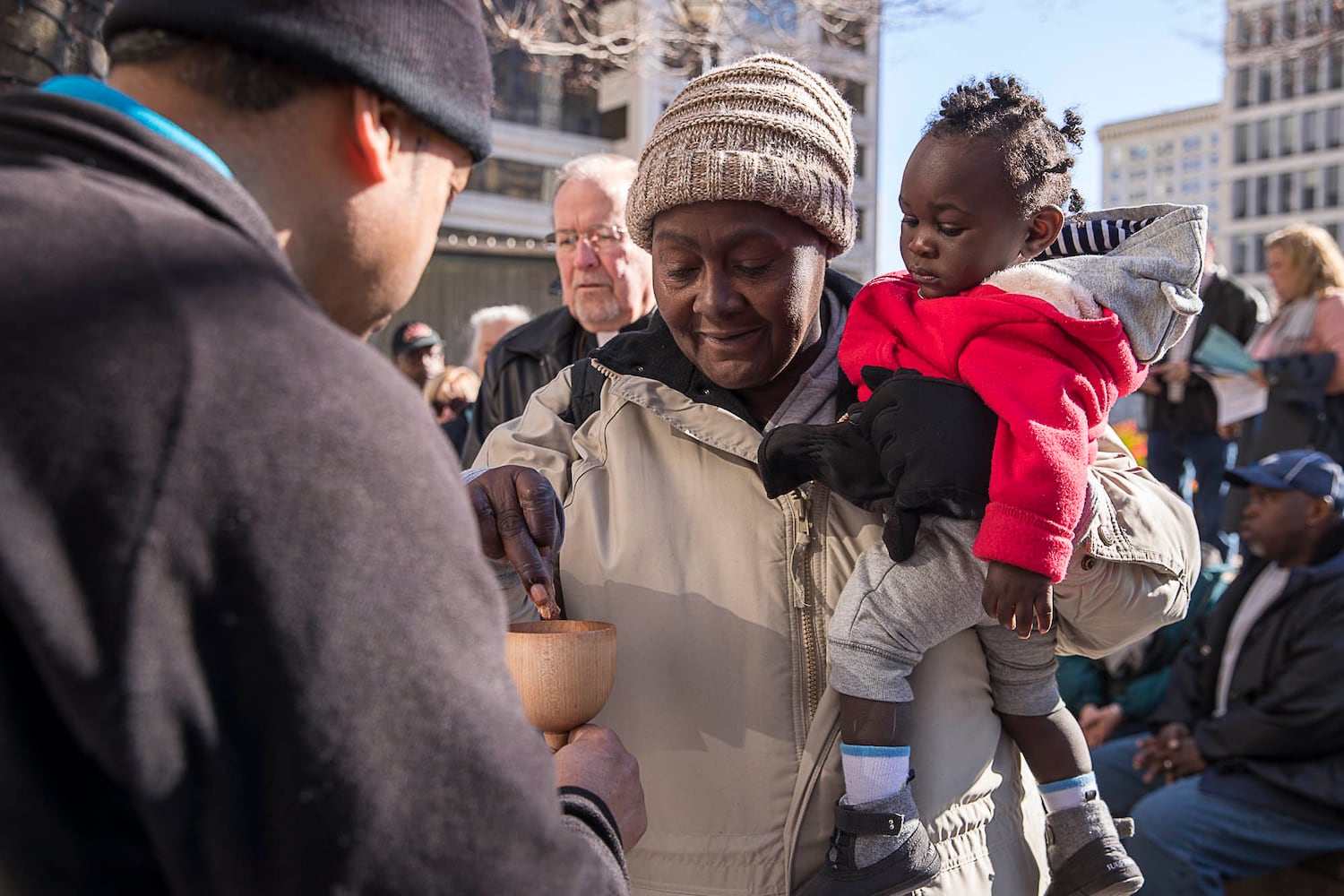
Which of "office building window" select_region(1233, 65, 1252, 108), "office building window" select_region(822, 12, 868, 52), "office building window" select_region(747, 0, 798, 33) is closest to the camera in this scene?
"office building window" select_region(747, 0, 798, 33)

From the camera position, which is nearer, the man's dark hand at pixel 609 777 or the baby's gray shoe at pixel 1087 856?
the man's dark hand at pixel 609 777

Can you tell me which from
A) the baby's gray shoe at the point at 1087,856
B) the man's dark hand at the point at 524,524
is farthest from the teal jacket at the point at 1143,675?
the man's dark hand at the point at 524,524

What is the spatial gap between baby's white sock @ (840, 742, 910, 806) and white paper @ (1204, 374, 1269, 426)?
5.81m

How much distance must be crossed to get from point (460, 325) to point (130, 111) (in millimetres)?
6704

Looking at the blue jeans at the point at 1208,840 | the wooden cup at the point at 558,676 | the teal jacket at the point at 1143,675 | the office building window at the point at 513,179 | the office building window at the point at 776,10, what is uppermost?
the office building window at the point at 513,179

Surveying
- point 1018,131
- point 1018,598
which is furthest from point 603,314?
point 1018,598

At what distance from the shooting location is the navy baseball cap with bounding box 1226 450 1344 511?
4516 millimetres

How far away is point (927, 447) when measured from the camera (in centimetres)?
182

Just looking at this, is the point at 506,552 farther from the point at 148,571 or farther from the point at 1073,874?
the point at 1073,874

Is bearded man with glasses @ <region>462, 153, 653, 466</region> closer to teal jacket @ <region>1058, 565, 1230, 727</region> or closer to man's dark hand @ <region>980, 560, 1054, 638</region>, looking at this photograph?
man's dark hand @ <region>980, 560, 1054, 638</region>

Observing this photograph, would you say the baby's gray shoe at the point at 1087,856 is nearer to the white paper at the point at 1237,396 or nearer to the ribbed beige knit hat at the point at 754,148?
the ribbed beige knit hat at the point at 754,148

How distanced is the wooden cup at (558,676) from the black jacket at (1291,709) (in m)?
3.39

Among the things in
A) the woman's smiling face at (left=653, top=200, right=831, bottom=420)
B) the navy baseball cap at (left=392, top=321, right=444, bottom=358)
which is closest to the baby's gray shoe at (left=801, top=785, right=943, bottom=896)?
the woman's smiling face at (left=653, top=200, right=831, bottom=420)

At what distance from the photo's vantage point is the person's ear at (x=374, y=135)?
3.56 ft
